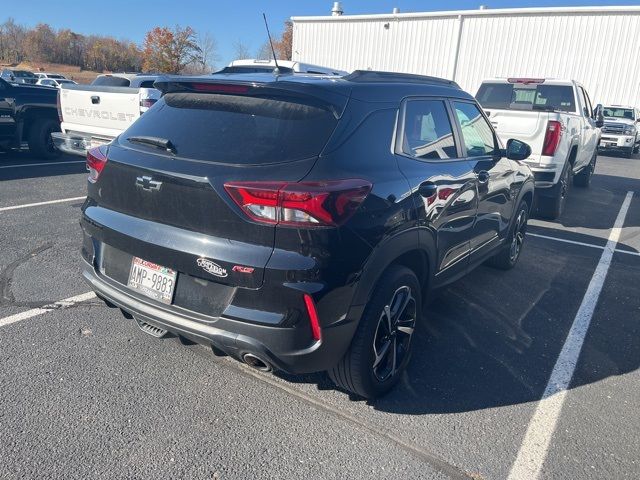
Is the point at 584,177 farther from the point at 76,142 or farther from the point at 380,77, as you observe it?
the point at 76,142

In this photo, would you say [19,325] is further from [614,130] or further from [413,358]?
[614,130]

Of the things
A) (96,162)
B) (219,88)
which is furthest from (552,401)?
(96,162)

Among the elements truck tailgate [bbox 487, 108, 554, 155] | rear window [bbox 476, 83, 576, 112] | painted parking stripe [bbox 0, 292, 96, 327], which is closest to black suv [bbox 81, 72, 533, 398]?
painted parking stripe [bbox 0, 292, 96, 327]

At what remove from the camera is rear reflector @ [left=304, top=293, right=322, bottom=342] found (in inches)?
93.9

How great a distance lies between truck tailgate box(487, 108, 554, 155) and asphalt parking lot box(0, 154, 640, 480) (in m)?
3.03

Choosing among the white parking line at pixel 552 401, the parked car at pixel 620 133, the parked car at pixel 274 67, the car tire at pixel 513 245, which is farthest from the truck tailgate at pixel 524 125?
the parked car at pixel 620 133

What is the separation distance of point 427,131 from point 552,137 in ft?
14.5

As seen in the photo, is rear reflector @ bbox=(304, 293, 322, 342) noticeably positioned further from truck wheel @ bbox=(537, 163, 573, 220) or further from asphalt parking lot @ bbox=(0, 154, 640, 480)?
truck wheel @ bbox=(537, 163, 573, 220)

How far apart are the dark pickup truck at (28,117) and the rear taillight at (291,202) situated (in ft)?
31.0

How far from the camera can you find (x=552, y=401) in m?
3.16

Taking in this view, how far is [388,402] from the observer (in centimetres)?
304

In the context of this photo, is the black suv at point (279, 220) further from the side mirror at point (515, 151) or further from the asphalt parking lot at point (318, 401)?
the side mirror at point (515, 151)

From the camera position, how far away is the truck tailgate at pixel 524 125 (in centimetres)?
701

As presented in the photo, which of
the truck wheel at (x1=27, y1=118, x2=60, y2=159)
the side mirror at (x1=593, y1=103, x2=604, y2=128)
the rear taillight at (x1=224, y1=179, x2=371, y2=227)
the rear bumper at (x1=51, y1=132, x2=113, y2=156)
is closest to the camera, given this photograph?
the rear taillight at (x1=224, y1=179, x2=371, y2=227)
